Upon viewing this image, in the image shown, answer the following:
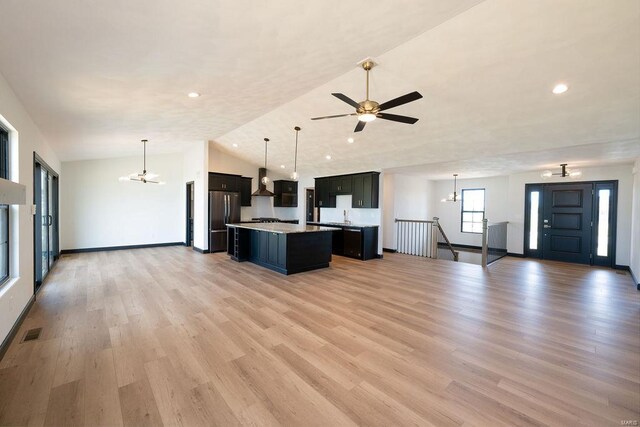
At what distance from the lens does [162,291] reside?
4391 mm

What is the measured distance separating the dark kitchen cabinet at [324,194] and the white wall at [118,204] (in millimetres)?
4556

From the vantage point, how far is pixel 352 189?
8039 mm

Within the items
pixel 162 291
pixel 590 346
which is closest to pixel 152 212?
pixel 162 291

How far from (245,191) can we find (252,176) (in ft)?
2.22

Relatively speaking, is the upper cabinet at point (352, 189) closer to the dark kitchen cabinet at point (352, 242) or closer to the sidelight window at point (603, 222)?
the dark kitchen cabinet at point (352, 242)

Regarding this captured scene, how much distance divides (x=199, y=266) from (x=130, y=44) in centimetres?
481

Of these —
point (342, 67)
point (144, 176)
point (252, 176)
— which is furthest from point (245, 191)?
point (342, 67)

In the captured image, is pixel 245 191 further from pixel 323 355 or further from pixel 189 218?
pixel 323 355

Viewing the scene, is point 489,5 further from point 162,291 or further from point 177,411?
point 162,291

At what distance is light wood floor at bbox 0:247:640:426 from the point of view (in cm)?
188

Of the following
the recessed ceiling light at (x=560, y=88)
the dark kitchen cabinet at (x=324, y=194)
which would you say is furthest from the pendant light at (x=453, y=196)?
the recessed ceiling light at (x=560, y=88)

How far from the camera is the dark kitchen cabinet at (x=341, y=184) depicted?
8.15 metres

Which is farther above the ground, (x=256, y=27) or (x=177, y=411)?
(x=256, y=27)

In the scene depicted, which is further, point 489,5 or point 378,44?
point 378,44
